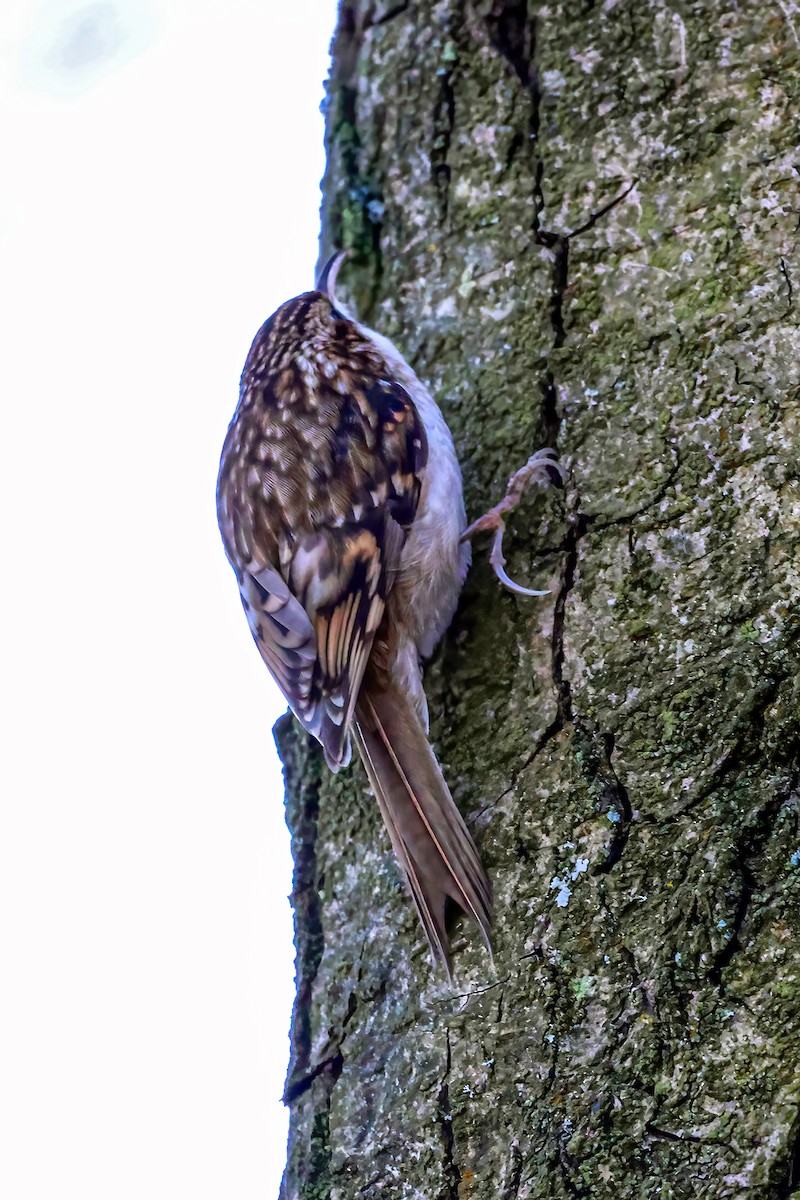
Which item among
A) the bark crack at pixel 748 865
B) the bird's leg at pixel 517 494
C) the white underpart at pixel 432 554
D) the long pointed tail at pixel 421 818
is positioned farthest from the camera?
the white underpart at pixel 432 554

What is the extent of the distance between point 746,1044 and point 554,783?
0.30 metres

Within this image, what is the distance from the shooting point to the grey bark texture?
3.47 ft

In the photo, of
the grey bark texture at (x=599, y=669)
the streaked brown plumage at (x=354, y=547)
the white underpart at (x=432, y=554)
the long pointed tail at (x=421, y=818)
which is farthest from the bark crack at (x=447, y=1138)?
the white underpart at (x=432, y=554)

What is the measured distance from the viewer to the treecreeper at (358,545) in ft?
4.53

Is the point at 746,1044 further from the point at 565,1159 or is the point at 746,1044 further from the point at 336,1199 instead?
the point at 336,1199

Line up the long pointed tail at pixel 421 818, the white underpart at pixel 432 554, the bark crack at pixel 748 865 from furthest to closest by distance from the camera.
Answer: the white underpart at pixel 432 554
the long pointed tail at pixel 421 818
the bark crack at pixel 748 865

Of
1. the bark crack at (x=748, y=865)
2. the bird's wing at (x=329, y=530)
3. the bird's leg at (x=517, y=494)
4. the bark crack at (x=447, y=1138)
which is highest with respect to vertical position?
the bird's wing at (x=329, y=530)

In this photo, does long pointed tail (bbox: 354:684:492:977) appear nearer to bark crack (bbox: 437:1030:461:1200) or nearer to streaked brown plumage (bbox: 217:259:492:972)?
streaked brown plumage (bbox: 217:259:492:972)

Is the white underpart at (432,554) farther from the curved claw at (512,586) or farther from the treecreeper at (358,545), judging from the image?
the curved claw at (512,586)

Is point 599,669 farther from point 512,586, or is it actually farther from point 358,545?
point 358,545

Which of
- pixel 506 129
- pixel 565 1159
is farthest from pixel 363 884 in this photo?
pixel 506 129

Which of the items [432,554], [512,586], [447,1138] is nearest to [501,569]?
[512,586]

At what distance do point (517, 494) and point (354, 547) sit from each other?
277 mm

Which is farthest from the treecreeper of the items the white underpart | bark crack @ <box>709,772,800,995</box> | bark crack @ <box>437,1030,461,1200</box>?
bark crack @ <box>709,772,800,995</box>
